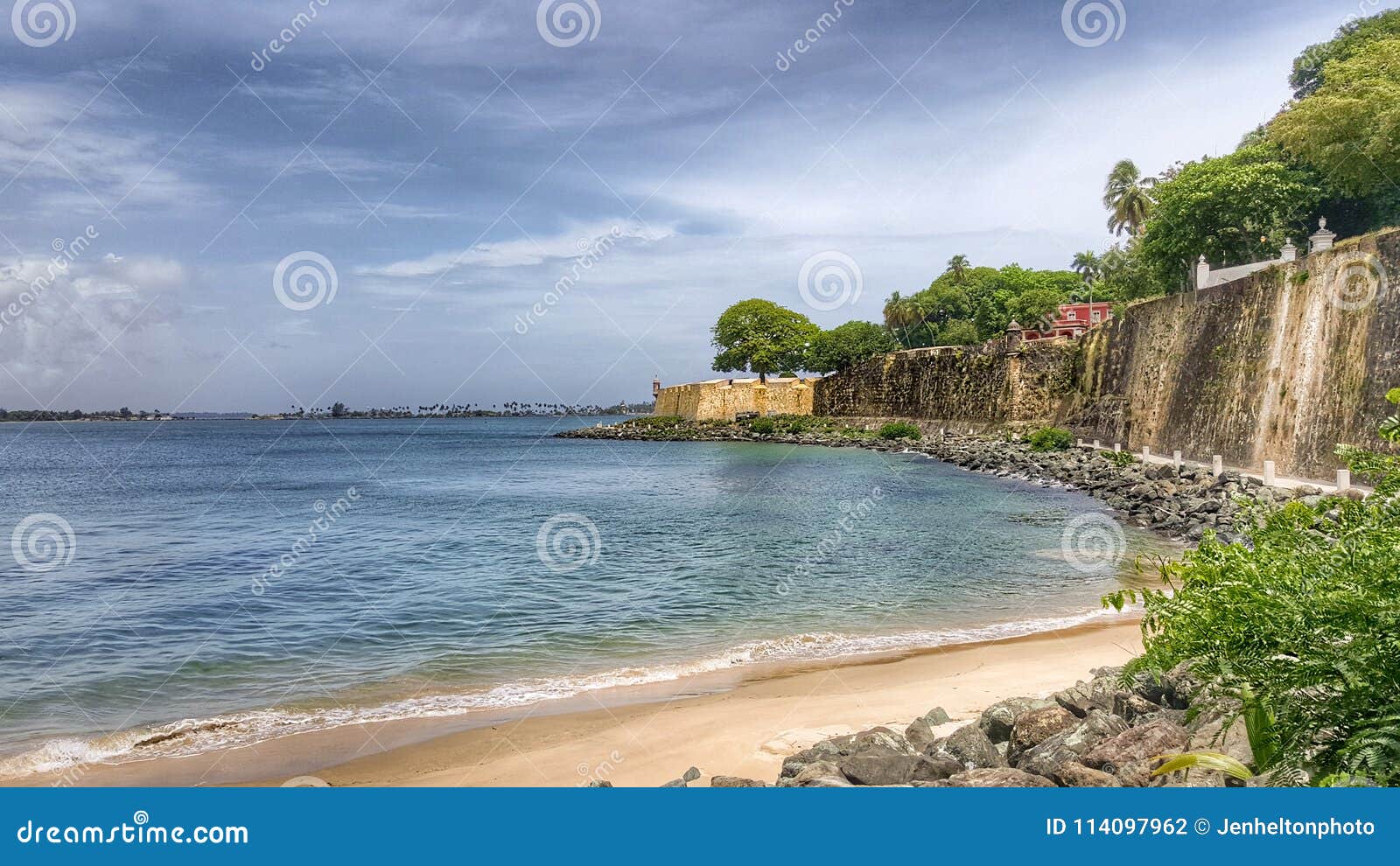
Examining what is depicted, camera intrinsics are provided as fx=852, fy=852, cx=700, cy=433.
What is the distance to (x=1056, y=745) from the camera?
595 centimetres

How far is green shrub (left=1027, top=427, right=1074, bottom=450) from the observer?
146ft

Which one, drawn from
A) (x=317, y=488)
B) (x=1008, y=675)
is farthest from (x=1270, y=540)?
(x=317, y=488)

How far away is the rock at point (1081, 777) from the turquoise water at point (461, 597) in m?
6.23

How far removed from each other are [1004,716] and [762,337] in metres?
85.8

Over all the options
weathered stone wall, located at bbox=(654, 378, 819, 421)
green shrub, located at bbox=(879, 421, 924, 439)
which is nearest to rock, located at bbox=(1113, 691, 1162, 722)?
green shrub, located at bbox=(879, 421, 924, 439)

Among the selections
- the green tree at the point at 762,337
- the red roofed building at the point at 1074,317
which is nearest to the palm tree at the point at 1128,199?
the red roofed building at the point at 1074,317

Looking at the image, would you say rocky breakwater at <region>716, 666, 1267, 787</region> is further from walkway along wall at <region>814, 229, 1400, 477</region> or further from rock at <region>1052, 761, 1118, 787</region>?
walkway along wall at <region>814, 229, 1400, 477</region>

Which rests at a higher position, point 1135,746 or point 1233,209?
point 1233,209

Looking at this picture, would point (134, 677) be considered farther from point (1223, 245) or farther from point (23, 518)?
point (1223, 245)

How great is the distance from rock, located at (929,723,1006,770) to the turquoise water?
4.89 metres

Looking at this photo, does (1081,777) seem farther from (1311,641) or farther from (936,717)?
(936,717)

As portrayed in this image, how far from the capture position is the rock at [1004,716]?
23.2ft

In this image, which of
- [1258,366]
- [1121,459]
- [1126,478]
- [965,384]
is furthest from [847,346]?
[1258,366]

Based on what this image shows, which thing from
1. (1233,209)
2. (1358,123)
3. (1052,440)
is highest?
(1358,123)
